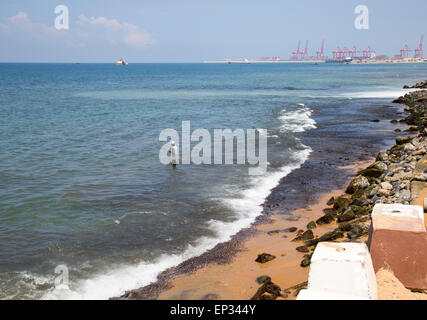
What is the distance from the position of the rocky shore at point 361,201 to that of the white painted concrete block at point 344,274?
2820 mm

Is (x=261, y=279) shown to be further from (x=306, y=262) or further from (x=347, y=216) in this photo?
(x=347, y=216)

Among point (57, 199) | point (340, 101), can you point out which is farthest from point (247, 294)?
point (340, 101)

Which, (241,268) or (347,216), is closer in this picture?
(241,268)

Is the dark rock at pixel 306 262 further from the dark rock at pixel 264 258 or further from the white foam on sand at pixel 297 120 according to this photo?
the white foam on sand at pixel 297 120

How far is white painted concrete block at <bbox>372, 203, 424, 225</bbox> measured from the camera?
7.01 m

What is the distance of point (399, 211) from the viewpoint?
23.8ft

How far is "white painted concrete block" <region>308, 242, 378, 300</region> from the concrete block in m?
0.83

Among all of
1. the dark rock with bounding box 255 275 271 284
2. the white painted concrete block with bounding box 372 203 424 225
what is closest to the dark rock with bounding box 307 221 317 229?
the dark rock with bounding box 255 275 271 284

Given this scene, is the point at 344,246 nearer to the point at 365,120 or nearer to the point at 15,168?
the point at 15,168

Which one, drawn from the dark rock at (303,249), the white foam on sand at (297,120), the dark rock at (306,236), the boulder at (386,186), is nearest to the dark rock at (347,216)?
the dark rock at (306,236)

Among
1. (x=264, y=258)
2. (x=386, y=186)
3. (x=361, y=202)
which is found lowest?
(x=264, y=258)

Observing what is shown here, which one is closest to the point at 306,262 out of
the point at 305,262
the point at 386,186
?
the point at 305,262

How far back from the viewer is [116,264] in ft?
35.8

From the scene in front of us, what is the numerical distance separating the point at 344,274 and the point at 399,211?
228 centimetres
